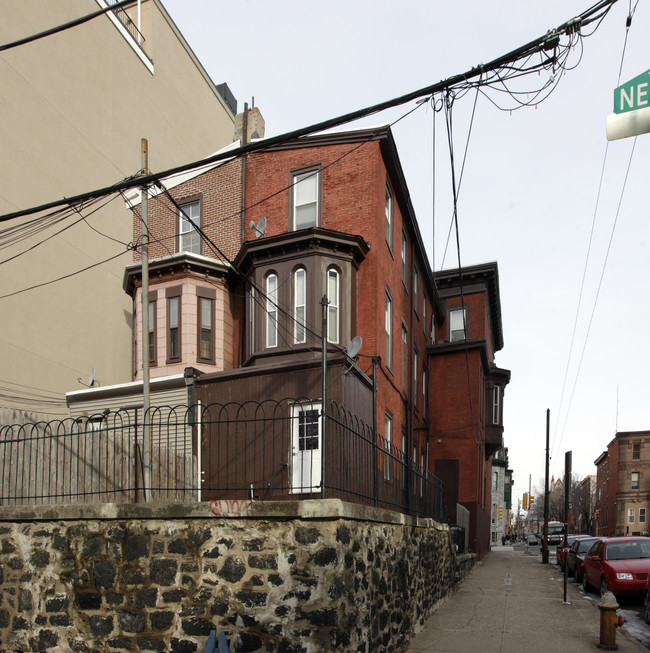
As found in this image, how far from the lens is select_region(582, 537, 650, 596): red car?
15312mm

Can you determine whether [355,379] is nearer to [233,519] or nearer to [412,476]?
[412,476]

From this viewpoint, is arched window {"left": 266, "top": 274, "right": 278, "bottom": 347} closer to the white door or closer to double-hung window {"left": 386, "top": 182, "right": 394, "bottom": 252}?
the white door

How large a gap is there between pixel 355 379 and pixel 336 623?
31.8ft

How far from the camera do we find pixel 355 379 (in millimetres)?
16234

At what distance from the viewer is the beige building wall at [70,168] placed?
24.9m

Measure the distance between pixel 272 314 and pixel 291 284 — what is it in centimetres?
93

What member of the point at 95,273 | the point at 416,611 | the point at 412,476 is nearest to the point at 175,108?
the point at 95,273

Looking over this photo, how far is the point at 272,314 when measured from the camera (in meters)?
18.2

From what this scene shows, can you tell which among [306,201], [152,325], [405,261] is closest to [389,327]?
[405,261]

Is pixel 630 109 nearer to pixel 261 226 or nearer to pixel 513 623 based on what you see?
pixel 513 623

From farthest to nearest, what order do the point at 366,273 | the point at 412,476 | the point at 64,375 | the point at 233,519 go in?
the point at 64,375 < the point at 366,273 < the point at 412,476 < the point at 233,519

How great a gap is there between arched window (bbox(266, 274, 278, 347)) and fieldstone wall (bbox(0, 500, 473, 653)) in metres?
10.1

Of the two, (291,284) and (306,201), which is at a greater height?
(306,201)

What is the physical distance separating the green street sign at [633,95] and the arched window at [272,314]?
11844mm
